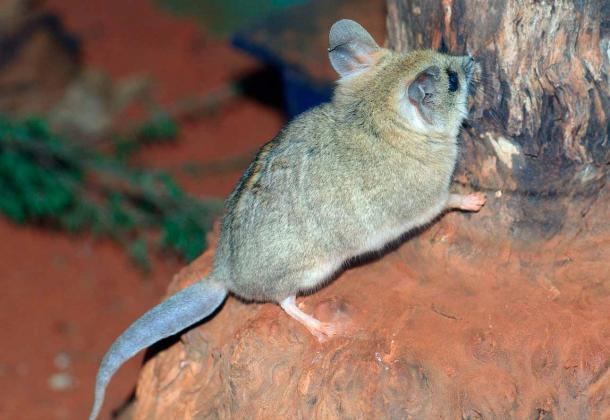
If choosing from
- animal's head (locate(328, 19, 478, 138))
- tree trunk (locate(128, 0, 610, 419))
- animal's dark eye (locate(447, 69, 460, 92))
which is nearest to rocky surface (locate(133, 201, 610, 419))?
tree trunk (locate(128, 0, 610, 419))

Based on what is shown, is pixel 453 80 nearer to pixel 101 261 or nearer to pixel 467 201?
pixel 467 201

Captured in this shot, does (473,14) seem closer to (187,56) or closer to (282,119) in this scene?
(282,119)

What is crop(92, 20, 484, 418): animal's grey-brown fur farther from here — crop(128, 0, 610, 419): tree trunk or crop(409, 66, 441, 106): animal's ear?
crop(128, 0, 610, 419): tree trunk

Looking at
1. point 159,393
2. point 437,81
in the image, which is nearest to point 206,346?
point 159,393

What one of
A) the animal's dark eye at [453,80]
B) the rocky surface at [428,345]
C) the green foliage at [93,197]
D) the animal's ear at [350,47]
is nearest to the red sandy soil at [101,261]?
the green foliage at [93,197]

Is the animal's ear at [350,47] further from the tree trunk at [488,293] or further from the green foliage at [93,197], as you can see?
the green foliage at [93,197]

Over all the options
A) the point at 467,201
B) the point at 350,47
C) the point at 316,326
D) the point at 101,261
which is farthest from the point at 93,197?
the point at 467,201
